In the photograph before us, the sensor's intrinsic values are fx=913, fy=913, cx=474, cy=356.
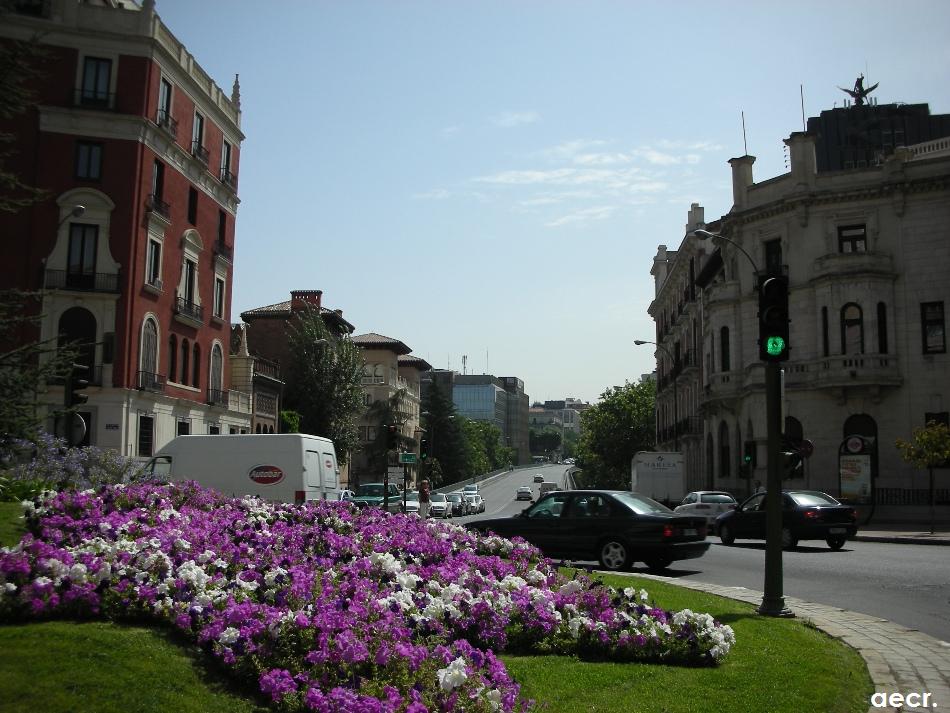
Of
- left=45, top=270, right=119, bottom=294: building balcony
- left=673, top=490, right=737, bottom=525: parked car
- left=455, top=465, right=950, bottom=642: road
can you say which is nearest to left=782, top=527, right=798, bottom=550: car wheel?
left=455, top=465, right=950, bottom=642: road

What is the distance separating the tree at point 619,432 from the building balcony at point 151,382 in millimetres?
50448

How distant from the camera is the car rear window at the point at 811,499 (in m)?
22.9

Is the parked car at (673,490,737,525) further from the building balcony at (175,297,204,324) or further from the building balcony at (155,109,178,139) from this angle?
the building balcony at (155,109,178,139)

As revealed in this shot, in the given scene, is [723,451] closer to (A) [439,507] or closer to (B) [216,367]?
(A) [439,507]

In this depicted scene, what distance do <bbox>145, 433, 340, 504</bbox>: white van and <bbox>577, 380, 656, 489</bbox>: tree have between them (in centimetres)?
6131

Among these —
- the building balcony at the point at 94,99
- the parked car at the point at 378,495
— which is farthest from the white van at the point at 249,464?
the building balcony at the point at 94,99

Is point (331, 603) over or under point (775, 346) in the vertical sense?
under

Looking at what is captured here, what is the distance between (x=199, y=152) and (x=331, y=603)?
4088 centimetres

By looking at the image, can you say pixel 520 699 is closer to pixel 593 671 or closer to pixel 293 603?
pixel 593 671

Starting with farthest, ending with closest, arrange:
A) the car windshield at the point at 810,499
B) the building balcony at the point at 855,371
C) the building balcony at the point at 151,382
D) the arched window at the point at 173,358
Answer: the arched window at the point at 173,358
the building balcony at the point at 151,382
the building balcony at the point at 855,371
the car windshield at the point at 810,499

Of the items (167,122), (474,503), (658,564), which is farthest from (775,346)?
(474,503)

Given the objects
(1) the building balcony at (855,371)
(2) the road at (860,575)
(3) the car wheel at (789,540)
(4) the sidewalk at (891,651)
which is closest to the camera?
(4) the sidewalk at (891,651)

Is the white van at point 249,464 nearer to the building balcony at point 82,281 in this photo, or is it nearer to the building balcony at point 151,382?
the building balcony at point 151,382

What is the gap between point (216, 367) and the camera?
1860 inches
